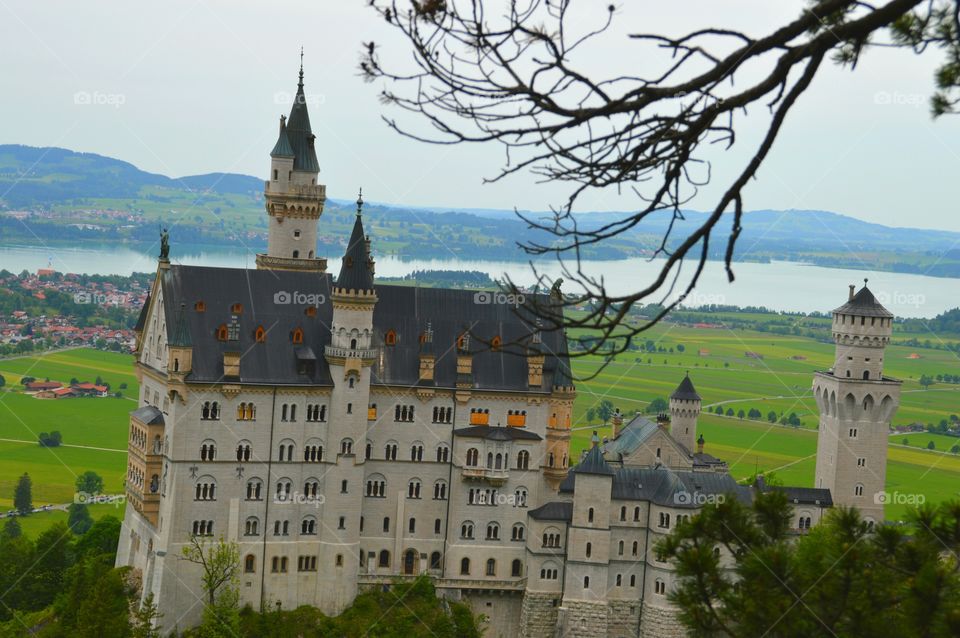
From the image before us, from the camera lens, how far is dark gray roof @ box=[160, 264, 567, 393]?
72.9m

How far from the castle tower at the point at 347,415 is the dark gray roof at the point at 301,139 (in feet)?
38.4

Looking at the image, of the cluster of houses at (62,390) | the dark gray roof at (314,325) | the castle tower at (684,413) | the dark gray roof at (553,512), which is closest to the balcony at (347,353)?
the dark gray roof at (314,325)

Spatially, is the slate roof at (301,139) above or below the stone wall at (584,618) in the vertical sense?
above

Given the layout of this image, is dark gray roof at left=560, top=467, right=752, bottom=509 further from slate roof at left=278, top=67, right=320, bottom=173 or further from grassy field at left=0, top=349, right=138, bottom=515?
grassy field at left=0, top=349, right=138, bottom=515

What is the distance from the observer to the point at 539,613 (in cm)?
7644

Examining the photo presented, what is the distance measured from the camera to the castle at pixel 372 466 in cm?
7244

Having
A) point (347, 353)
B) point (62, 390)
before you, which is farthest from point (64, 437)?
point (347, 353)

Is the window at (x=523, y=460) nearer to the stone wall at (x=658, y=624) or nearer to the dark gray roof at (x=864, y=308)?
the stone wall at (x=658, y=624)

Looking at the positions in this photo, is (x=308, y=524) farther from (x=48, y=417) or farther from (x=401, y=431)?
(x=48, y=417)

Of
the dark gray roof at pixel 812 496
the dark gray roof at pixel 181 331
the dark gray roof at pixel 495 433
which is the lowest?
the dark gray roof at pixel 812 496

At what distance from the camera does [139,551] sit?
250 ft

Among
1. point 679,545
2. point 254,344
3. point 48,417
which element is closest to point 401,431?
point 254,344

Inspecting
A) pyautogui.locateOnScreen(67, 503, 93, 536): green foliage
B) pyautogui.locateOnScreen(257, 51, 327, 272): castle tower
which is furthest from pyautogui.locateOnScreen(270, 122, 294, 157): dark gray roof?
pyautogui.locateOnScreen(67, 503, 93, 536): green foliage

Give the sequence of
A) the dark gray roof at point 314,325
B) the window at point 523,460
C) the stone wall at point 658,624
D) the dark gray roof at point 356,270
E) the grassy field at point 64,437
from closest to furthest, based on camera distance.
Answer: the dark gray roof at point 314,325 → the dark gray roof at point 356,270 → the stone wall at point 658,624 → the window at point 523,460 → the grassy field at point 64,437
